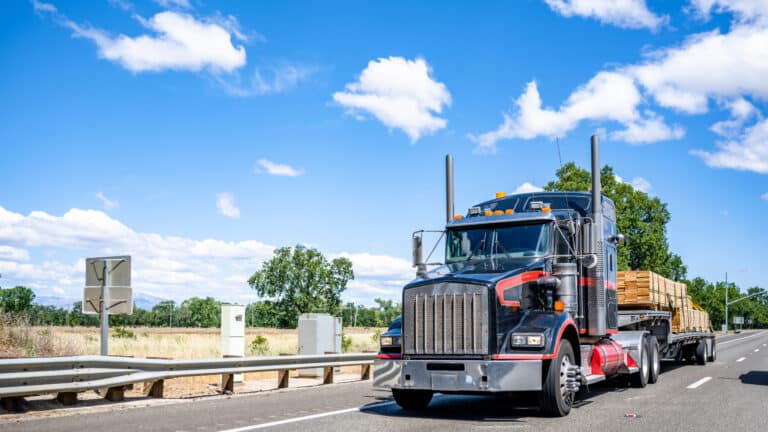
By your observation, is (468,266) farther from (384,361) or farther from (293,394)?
(293,394)

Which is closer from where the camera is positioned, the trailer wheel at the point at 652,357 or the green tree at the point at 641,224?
the trailer wheel at the point at 652,357

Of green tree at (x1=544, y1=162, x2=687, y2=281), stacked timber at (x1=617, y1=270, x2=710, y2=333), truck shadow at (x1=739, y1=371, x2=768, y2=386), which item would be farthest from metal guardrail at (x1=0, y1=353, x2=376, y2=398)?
green tree at (x1=544, y1=162, x2=687, y2=281)

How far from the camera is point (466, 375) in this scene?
30.1 ft

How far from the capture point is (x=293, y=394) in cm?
1284

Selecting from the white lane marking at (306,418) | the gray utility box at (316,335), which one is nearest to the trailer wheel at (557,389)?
the white lane marking at (306,418)

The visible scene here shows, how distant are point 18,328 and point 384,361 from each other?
11.3m

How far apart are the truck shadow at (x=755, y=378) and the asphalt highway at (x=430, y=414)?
183cm

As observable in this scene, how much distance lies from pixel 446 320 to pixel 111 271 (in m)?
6.55

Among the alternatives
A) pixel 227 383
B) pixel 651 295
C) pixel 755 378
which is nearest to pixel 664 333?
pixel 651 295

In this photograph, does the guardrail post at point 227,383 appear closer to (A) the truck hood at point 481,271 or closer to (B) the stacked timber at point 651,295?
(A) the truck hood at point 481,271

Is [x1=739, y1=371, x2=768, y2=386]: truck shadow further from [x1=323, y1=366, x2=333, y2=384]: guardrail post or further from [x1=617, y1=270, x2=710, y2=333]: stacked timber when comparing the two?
[x1=323, y1=366, x2=333, y2=384]: guardrail post

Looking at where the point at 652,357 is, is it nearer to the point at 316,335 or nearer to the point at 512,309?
the point at 512,309

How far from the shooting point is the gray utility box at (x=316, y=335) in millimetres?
16987

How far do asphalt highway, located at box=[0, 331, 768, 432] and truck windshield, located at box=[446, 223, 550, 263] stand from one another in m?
2.22
